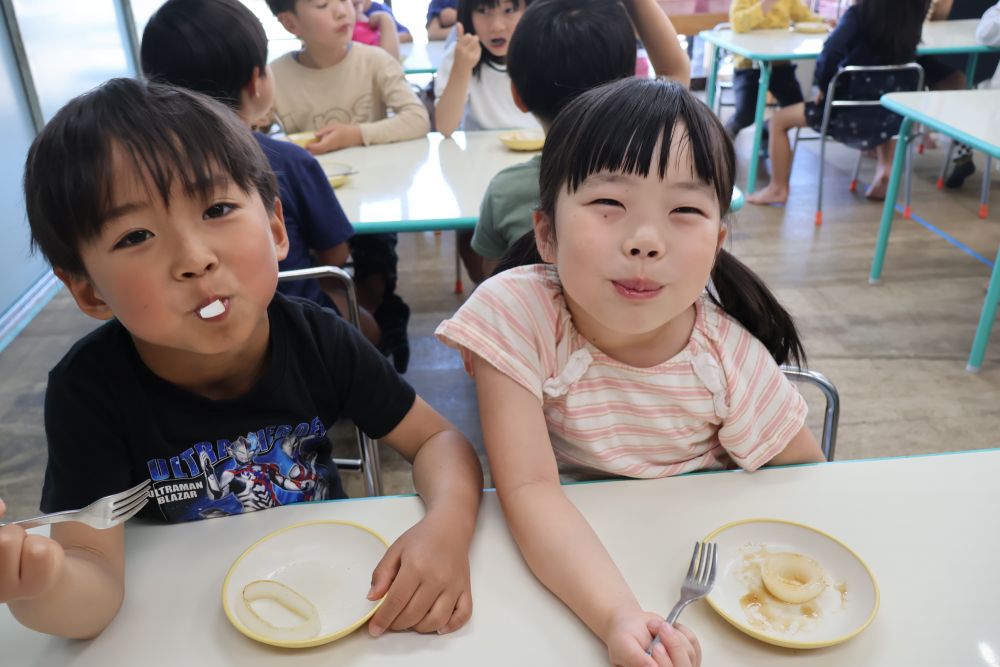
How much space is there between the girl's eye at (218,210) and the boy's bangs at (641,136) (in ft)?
1.29

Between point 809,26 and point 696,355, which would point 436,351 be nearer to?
point 696,355

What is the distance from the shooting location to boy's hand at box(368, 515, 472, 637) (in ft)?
2.47

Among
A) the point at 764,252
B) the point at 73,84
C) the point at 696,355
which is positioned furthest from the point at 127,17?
the point at 696,355

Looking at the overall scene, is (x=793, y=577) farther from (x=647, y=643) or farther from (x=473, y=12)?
(x=473, y=12)

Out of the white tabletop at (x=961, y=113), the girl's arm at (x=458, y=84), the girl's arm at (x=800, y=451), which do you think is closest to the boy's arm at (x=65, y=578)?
the girl's arm at (x=800, y=451)

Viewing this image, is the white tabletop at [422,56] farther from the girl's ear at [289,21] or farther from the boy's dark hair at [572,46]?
the boy's dark hair at [572,46]

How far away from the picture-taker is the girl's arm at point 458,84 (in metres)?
2.59

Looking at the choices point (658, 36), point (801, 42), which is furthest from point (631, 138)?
point (801, 42)

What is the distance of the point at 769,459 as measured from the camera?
969 millimetres

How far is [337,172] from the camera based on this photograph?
2.24 meters

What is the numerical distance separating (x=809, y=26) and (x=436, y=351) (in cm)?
309

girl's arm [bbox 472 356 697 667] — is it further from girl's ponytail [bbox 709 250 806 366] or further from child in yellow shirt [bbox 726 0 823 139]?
child in yellow shirt [bbox 726 0 823 139]

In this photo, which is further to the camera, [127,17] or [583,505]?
[127,17]

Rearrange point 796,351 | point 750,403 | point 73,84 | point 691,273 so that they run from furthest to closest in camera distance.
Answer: point 73,84 → point 796,351 → point 750,403 → point 691,273
